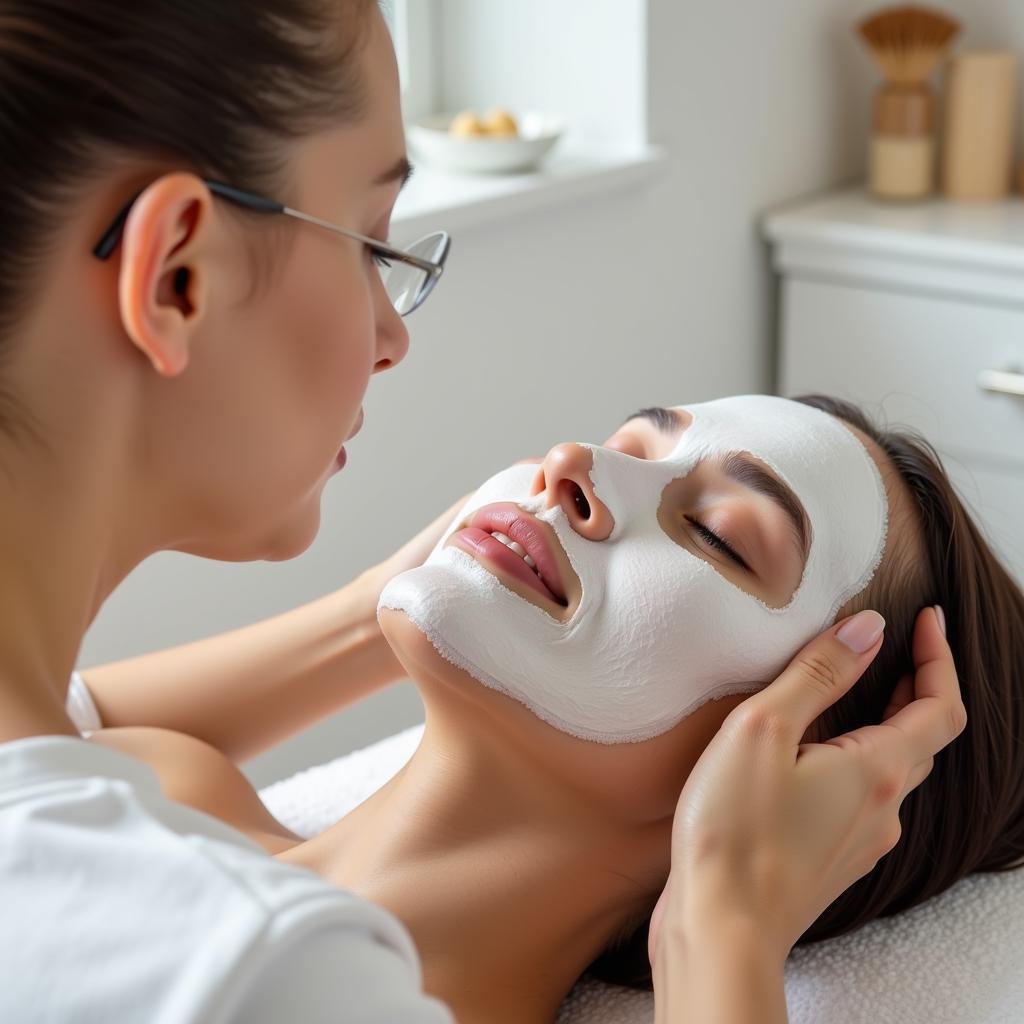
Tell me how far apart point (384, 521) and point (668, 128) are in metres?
0.73

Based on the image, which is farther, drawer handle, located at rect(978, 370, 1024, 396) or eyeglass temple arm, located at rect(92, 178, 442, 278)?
drawer handle, located at rect(978, 370, 1024, 396)

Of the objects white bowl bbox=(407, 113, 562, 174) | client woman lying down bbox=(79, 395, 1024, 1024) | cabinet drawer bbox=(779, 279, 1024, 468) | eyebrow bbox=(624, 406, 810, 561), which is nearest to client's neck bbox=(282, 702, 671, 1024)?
client woman lying down bbox=(79, 395, 1024, 1024)

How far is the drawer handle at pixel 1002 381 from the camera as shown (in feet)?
6.92

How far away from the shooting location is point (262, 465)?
29.0 inches

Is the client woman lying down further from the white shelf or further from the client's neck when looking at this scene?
the white shelf

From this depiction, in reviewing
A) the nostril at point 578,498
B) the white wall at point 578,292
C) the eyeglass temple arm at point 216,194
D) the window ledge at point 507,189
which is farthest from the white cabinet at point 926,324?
the eyeglass temple arm at point 216,194

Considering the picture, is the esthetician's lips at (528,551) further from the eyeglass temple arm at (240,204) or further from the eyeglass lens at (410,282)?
the eyeglass temple arm at (240,204)

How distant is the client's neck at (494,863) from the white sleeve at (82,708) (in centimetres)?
33

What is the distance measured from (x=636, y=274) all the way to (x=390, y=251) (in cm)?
143

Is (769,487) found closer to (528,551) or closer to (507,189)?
(528,551)

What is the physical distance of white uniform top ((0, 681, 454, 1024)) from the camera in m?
0.53

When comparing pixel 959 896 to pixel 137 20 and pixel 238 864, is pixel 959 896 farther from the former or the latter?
pixel 137 20

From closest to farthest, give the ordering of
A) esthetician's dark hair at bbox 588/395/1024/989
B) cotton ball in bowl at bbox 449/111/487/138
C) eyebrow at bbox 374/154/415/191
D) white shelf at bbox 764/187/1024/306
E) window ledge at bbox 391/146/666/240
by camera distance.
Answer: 1. eyebrow at bbox 374/154/415/191
2. esthetician's dark hair at bbox 588/395/1024/989
3. window ledge at bbox 391/146/666/240
4. cotton ball in bowl at bbox 449/111/487/138
5. white shelf at bbox 764/187/1024/306

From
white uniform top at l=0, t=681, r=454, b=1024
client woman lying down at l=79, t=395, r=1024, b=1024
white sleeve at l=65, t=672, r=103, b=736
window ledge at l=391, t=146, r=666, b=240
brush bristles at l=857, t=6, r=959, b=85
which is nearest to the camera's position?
white uniform top at l=0, t=681, r=454, b=1024
